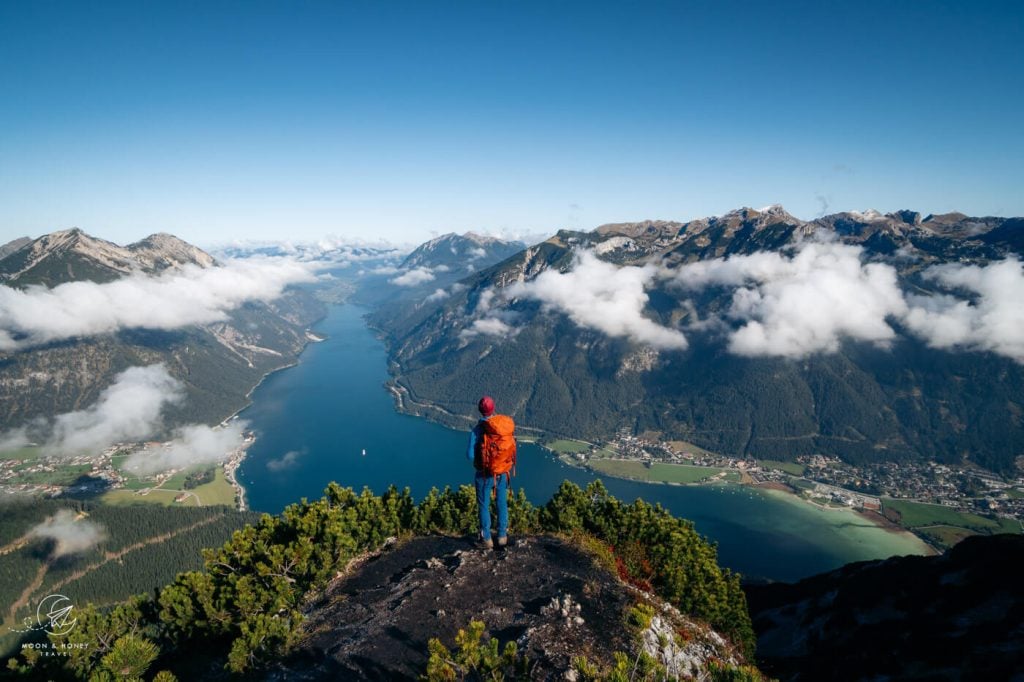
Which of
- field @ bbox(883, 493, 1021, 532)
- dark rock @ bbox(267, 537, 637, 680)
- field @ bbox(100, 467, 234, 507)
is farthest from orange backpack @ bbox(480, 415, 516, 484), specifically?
field @ bbox(883, 493, 1021, 532)

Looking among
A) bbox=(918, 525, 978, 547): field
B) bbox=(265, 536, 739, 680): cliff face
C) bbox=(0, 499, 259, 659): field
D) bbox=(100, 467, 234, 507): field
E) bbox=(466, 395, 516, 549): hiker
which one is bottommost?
bbox=(918, 525, 978, 547): field

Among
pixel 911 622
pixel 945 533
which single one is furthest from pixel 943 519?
pixel 911 622

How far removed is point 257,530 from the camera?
25.9 m

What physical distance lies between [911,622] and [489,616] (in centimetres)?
3170

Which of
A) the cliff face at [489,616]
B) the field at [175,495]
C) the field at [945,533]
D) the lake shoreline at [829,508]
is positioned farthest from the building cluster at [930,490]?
the field at [175,495]

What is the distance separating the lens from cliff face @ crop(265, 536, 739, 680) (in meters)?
14.6

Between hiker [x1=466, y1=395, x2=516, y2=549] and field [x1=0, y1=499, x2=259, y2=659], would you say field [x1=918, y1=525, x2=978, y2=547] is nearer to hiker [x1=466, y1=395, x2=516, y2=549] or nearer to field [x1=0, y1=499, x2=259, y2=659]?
hiker [x1=466, y1=395, x2=516, y2=549]

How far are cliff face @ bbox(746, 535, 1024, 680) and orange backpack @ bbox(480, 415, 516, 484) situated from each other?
856 inches

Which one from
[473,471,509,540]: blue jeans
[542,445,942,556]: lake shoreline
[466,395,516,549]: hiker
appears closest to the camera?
[466,395,516,549]: hiker

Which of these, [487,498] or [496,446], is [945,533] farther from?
[496,446]

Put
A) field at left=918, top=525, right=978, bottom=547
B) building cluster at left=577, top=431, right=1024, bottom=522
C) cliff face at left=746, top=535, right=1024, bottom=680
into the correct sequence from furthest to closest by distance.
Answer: building cluster at left=577, top=431, right=1024, bottom=522 → field at left=918, top=525, right=978, bottom=547 → cliff face at left=746, top=535, right=1024, bottom=680

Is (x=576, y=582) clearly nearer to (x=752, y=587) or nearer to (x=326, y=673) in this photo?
(x=326, y=673)

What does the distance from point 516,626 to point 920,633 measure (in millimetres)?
28084

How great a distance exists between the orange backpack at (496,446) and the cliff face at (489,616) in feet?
16.5
